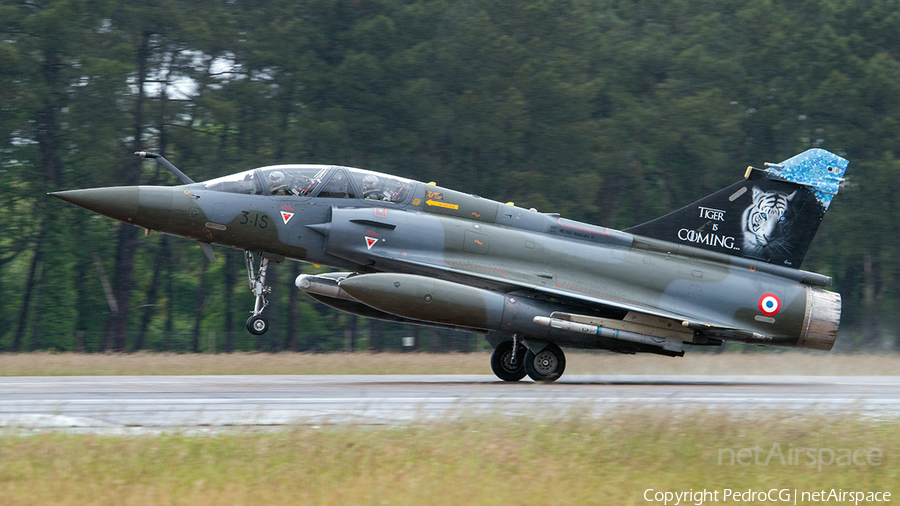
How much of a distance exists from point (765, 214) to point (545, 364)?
5.23m

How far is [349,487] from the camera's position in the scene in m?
5.97

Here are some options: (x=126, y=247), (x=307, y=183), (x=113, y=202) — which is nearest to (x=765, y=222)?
(x=307, y=183)

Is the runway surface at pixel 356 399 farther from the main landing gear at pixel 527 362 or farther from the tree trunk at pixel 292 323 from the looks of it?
the tree trunk at pixel 292 323

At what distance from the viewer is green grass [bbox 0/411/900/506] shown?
582 centimetres

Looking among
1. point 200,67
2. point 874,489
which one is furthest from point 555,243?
point 200,67

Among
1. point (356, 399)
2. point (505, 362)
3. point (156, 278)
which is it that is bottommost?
point (356, 399)

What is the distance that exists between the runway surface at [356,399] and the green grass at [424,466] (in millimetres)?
954

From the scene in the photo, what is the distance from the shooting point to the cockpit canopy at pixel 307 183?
15047mm

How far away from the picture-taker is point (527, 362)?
15.3 metres

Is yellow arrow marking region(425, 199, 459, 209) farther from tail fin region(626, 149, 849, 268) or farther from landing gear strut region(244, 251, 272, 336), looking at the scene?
tail fin region(626, 149, 849, 268)

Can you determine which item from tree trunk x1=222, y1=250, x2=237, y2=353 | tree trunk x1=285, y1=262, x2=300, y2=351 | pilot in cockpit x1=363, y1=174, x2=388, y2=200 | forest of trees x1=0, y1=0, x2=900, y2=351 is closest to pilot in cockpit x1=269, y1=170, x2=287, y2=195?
pilot in cockpit x1=363, y1=174, x2=388, y2=200

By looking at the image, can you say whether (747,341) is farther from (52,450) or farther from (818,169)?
(52,450)

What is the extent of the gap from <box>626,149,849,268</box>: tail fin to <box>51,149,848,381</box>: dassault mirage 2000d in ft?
0.09

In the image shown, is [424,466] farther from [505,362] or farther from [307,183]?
[307,183]
